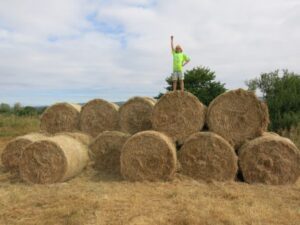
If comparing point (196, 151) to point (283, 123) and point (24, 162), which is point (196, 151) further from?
point (283, 123)

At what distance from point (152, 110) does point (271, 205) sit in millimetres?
3557

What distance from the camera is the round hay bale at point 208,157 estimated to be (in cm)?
924

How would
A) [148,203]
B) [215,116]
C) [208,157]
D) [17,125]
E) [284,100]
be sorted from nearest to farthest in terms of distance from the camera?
[148,203]
[208,157]
[215,116]
[284,100]
[17,125]

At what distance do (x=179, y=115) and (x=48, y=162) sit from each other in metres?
2.86

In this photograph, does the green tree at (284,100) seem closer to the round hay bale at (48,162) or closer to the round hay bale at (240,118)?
the round hay bale at (240,118)

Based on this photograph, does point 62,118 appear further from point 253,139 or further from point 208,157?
point 253,139

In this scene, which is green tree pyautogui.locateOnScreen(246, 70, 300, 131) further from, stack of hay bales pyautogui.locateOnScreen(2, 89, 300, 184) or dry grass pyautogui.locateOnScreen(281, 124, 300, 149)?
stack of hay bales pyautogui.locateOnScreen(2, 89, 300, 184)

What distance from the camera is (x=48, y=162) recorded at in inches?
365

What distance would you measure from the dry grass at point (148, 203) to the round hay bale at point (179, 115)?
101 cm

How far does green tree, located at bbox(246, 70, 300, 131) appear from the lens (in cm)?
1870

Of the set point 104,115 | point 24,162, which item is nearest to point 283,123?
point 104,115

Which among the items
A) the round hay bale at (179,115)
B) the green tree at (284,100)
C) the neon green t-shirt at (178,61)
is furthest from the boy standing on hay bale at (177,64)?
the green tree at (284,100)

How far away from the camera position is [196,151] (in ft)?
30.8

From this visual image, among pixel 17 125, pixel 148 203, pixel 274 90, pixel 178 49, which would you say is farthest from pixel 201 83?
pixel 148 203
